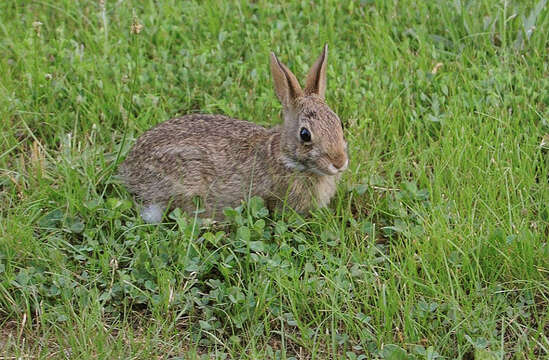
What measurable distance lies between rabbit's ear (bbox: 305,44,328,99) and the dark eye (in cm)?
33

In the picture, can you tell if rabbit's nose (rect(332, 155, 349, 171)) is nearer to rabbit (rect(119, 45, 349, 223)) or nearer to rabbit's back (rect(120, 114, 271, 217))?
rabbit (rect(119, 45, 349, 223))

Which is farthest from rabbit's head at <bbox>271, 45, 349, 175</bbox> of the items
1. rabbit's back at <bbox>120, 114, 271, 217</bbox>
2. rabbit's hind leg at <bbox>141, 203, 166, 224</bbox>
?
rabbit's hind leg at <bbox>141, 203, 166, 224</bbox>

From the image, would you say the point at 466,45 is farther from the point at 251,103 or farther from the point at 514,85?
the point at 251,103

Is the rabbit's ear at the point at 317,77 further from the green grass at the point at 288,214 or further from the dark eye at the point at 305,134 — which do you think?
the green grass at the point at 288,214

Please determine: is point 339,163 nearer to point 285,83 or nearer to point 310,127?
point 310,127

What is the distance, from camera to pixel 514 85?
562cm

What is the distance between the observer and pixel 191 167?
5.09 m

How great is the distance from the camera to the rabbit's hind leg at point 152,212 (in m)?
5.02

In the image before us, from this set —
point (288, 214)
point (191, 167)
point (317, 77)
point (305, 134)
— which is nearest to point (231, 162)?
point (191, 167)

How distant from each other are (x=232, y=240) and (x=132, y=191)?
31.8 inches

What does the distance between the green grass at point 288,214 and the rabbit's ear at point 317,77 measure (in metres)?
0.53

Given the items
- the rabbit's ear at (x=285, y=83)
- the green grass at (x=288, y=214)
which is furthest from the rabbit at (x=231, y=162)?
the green grass at (x=288, y=214)

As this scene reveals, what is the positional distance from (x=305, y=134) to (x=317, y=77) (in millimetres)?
406

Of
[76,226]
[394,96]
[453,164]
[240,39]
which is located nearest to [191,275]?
[76,226]
